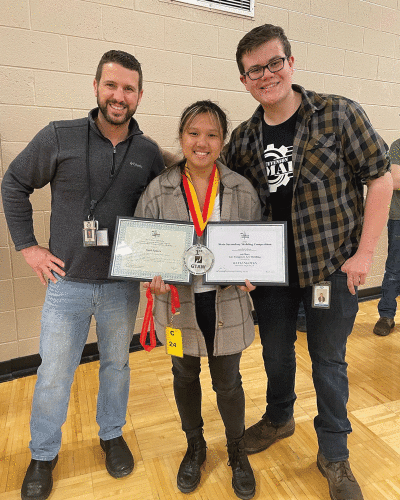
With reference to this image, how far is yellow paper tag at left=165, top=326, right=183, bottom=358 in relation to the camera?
1.35 metres

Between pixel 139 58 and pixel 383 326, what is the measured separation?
2.82 metres

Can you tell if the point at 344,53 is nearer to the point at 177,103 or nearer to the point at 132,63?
the point at 177,103

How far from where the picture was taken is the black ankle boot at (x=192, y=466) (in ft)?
5.05

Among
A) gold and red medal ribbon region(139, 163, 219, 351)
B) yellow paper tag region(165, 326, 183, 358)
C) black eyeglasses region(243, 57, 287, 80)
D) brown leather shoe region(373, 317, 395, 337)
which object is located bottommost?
brown leather shoe region(373, 317, 395, 337)

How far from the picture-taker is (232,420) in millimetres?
1517

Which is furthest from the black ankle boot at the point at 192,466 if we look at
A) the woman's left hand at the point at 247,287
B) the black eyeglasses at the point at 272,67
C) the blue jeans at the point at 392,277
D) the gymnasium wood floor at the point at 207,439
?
the blue jeans at the point at 392,277

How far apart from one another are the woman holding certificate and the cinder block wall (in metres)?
1.34

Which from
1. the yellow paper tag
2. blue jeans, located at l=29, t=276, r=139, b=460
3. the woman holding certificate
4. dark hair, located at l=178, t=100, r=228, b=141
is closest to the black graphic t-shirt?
the woman holding certificate

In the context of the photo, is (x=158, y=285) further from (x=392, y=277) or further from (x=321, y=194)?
(x=392, y=277)

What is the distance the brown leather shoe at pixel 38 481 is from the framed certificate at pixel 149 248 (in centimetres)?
95

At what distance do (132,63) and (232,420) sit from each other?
153cm

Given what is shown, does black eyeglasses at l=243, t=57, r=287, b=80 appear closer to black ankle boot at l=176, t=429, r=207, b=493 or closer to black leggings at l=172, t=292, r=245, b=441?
black leggings at l=172, t=292, r=245, b=441

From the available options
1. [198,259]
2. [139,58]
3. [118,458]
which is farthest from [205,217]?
[139,58]

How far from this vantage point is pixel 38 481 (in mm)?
1540
